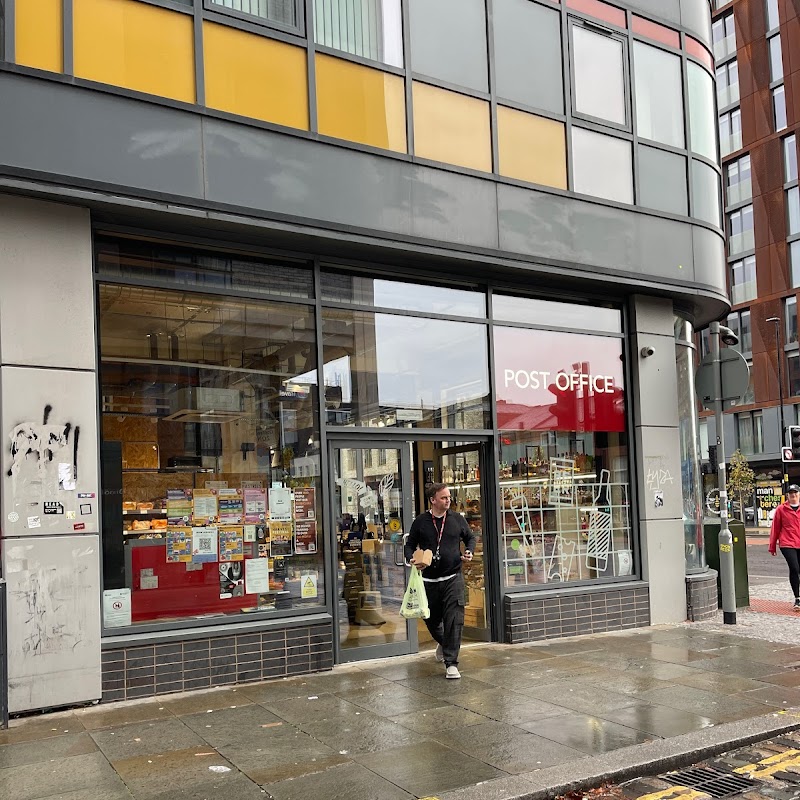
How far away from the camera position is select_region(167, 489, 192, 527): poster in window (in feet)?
26.5

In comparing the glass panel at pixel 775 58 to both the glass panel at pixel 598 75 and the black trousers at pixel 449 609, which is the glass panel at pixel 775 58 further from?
the black trousers at pixel 449 609

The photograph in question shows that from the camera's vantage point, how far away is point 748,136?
162ft

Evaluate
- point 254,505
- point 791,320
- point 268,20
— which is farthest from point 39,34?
point 791,320

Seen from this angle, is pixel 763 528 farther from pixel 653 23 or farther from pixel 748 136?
pixel 653 23

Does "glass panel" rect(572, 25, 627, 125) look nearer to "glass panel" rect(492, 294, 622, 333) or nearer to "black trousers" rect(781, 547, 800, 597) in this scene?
"glass panel" rect(492, 294, 622, 333)

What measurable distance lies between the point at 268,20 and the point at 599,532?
703cm

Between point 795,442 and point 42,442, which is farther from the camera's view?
point 795,442

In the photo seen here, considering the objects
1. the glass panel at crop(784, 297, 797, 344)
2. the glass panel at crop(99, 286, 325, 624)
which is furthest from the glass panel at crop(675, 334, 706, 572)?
the glass panel at crop(784, 297, 797, 344)

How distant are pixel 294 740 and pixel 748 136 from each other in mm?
51162

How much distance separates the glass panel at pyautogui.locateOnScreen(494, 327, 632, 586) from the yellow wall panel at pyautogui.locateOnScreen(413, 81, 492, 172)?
2.02m

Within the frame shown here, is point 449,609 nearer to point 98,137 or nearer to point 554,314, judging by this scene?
point 554,314

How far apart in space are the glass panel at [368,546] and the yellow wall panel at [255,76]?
3.43 m

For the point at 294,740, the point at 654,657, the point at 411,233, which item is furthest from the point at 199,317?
the point at 654,657

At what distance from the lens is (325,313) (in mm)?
8969
